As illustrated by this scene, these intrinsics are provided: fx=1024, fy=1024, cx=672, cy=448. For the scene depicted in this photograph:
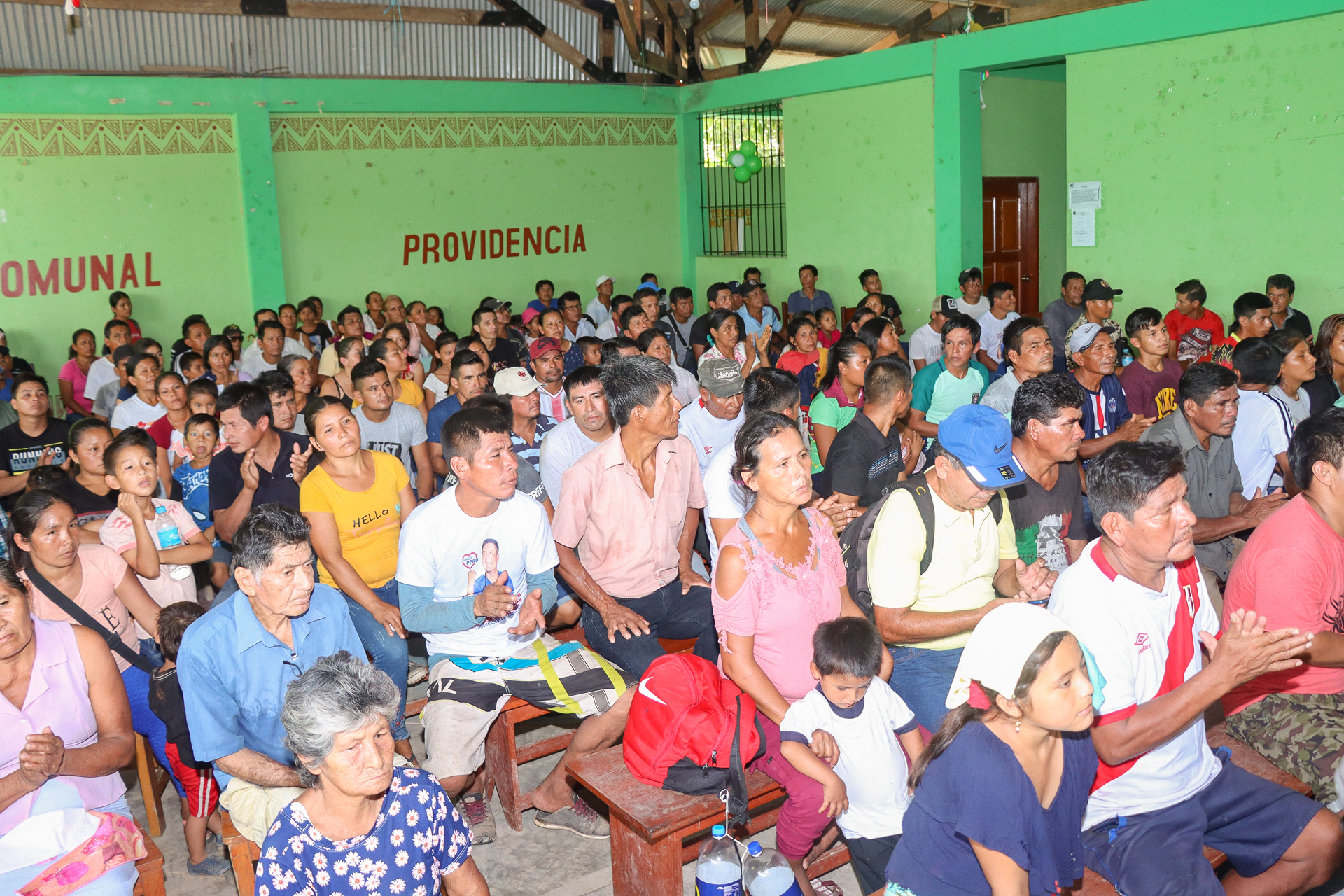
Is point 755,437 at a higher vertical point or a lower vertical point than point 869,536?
higher

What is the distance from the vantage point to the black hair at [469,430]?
3.35m

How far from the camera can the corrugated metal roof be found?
30.5ft

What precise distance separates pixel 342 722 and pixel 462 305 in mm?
10033

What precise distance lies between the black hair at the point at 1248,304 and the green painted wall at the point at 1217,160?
1044mm

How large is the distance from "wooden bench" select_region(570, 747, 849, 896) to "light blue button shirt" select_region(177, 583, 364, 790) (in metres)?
0.79

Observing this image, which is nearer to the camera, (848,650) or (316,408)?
(848,650)

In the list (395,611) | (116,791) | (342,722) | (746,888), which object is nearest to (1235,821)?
(746,888)

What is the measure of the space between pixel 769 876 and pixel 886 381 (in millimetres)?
2171

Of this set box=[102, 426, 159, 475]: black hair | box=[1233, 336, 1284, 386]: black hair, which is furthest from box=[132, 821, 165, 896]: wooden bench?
box=[1233, 336, 1284, 386]: black hair

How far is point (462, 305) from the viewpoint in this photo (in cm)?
1178

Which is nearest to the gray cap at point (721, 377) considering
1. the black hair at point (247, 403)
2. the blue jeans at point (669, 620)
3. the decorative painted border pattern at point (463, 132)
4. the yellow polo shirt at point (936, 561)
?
the blue jeans at point (669, 620)

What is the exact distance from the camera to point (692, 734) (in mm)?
2812

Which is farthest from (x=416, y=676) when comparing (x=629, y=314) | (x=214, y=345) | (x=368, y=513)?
(x=629, y=314)

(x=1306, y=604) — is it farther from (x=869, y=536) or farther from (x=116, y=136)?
(x=116, y=136)
